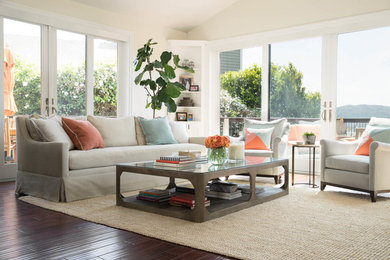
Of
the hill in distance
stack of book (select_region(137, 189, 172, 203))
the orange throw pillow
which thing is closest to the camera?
stack of book (select_region(137, 189, 172, 203))

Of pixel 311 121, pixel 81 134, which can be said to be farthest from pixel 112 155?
pixel 311 121

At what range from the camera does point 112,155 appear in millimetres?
3877

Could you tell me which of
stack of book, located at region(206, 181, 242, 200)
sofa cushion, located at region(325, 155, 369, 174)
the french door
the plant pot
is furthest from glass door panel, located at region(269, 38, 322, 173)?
the french door

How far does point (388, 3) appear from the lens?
16.0ft

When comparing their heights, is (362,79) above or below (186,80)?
below

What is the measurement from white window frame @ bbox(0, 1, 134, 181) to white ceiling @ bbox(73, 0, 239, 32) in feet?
1.07

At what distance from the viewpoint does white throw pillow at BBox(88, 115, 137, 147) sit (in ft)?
14.6

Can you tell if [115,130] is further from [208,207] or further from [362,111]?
[362,111]

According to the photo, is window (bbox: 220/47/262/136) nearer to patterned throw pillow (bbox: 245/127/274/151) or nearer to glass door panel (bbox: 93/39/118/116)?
patterned throw pillow (bbox: 245/127/274/151)

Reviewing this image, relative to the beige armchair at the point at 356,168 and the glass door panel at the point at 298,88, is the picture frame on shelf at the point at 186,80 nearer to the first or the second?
the glass door panel at the point at 298,88

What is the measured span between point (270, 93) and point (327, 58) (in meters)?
1.09

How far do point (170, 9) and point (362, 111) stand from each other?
346cm

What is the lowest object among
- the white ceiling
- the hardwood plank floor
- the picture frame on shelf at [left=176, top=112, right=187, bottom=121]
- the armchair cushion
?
the hardwood plank floor

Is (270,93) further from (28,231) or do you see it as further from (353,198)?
(28,231)
